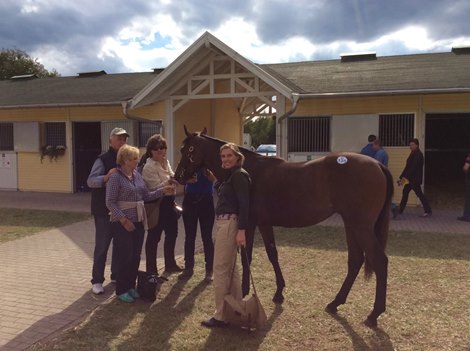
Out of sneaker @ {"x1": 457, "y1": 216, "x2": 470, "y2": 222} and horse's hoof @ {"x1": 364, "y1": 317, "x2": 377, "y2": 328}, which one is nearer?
horse's hoof @ {"x1": 364, "y1": 317, "x2": 377, "y2": 328}

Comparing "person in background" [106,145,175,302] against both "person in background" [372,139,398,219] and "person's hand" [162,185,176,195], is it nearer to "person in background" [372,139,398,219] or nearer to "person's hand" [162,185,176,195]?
"person's hand" [162,185,176,195]

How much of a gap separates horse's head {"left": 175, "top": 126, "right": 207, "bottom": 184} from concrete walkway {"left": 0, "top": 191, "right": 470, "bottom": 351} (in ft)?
5.24

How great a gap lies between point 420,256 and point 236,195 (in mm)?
3979

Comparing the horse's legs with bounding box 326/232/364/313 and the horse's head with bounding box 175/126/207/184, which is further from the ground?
the horse's head with bounding box 175/126/207/184

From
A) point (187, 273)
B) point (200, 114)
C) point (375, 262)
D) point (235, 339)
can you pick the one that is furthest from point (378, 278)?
point (200, 114)

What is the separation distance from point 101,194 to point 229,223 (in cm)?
169

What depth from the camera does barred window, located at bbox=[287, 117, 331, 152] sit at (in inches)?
476

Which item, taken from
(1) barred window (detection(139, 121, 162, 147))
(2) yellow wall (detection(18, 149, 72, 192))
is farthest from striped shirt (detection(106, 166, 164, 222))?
(2) yellow wall (detection(18, 149, 72, 192))

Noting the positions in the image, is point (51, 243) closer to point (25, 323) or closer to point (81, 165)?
point (25, 323)

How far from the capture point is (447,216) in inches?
402

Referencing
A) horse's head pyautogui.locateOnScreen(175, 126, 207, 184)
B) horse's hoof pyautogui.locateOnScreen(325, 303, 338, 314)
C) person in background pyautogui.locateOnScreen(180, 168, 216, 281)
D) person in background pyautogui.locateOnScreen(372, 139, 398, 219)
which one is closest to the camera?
horse's hoof pyautogui.locateOnScreen(325, 303, 338, 314)

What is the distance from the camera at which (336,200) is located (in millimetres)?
4289

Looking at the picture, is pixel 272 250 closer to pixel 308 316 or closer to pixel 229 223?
pixel 308 316

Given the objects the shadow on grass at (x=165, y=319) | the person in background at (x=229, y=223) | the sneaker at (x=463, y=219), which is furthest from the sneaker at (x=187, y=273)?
the sneaker at (x=463, y=219)
